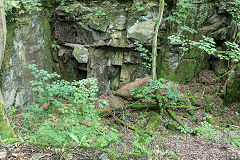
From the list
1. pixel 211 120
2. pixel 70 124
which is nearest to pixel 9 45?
pixel 70 124

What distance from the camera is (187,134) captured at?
20.6ft

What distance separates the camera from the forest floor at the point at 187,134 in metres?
2.33

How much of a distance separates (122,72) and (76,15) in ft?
14.0

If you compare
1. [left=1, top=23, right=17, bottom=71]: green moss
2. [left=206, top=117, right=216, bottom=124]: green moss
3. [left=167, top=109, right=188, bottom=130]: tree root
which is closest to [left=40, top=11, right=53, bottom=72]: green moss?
[left=1, top=23, right=17, bottom=71]: green moss

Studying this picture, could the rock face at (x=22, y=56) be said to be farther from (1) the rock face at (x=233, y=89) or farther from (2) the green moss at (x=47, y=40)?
(1) the rock face at (x=233, y=89)

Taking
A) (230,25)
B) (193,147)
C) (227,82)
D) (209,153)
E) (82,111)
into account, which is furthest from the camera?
(230,25)

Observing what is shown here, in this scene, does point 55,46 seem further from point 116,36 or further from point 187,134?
point 187,134

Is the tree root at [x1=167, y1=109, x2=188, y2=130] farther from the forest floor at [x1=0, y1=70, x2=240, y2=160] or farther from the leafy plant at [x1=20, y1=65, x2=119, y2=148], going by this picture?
the leafy plant at [x1=20, y1=65, x2=119, y2=148]

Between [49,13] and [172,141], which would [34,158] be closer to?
[172,141]

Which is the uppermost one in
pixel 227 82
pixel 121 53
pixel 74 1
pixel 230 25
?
pixel 74 1

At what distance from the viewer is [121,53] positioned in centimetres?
1017

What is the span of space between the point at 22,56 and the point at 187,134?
8.03m

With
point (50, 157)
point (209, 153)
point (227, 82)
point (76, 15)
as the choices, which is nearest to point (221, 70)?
point (227, 82)

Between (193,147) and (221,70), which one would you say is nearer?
(193,147)
